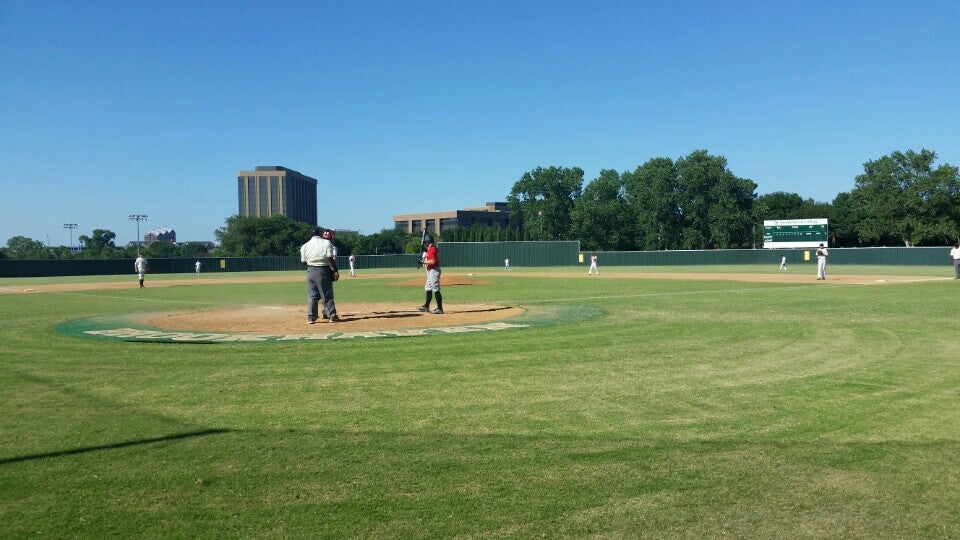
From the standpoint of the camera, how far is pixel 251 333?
11.3 metres

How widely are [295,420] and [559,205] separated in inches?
4256

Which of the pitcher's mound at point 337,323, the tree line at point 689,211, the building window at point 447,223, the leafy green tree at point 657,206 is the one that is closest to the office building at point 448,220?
the building window at point 447,223

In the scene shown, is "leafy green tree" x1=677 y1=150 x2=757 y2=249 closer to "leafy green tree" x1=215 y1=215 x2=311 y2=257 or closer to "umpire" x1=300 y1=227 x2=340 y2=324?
"leafy green tree" x1=215 y1=215 x2=311 y2=257

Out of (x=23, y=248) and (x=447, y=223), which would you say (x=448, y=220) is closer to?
(x=447, y=223)

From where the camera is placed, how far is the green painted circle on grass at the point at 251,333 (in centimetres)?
1057

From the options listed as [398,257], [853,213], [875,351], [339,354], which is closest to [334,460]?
[339,354]

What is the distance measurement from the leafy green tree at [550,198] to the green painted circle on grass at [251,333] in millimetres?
97705

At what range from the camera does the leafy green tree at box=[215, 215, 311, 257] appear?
11869cm

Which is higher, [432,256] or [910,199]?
[910,199]

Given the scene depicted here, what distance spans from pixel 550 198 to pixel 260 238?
50185 millimetres

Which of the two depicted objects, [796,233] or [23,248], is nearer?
[796,233]

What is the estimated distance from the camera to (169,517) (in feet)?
11.7

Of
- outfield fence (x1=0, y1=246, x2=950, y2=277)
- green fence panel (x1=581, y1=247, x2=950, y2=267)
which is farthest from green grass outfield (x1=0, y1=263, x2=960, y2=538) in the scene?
green fence panel (x1=581, y1=247, x2=950, y2=267)

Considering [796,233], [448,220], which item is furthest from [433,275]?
[448,220]
